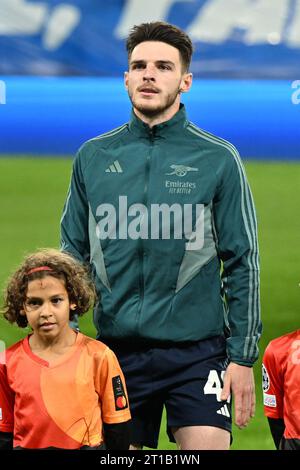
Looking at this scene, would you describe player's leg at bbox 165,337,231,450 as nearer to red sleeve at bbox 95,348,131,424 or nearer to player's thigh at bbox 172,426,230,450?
player's thigh at bbox 172,426,230,450

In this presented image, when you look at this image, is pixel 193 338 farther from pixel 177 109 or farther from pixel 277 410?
pixel 177 109

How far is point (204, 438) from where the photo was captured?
399 cm

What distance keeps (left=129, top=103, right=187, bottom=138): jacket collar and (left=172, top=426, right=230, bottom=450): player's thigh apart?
97 centimetres

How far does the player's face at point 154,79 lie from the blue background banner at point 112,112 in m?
7.10

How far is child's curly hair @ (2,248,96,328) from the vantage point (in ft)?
12.9

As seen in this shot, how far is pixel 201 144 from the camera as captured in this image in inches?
162

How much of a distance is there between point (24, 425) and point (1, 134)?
30.6ft

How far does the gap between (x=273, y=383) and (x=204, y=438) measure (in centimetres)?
41

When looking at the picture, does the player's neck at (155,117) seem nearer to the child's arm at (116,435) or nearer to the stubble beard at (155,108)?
the stubble beard at (155,108)

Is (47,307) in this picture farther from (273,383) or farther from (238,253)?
(273,383)

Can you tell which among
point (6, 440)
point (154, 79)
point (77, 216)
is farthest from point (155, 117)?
point (6, 440)

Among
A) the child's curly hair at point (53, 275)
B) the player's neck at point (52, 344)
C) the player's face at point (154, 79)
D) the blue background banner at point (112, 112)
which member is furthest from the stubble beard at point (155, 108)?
the blue background banner at point (112, 112)

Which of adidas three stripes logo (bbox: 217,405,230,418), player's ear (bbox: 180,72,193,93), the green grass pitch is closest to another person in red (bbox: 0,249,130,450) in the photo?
adidas three stripes logo (bbox: 217,405,230,418)

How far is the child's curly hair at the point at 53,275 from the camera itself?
12.9ft
